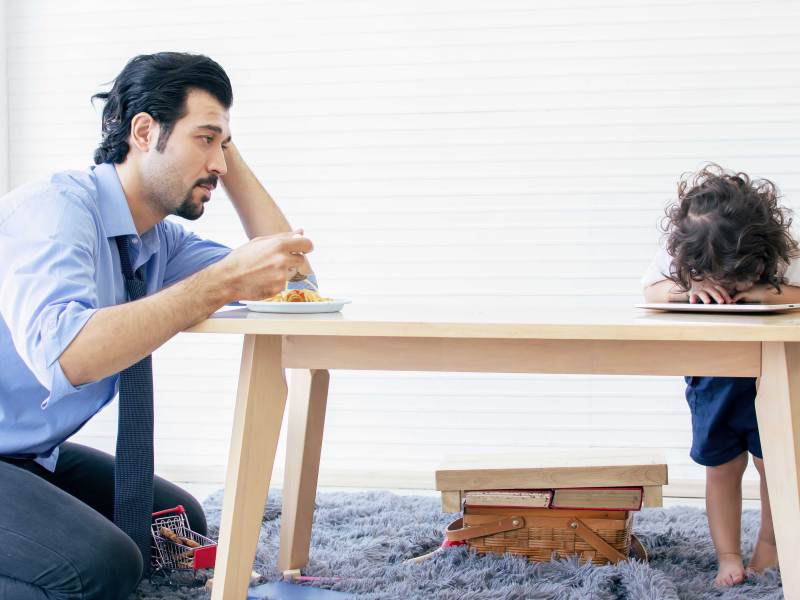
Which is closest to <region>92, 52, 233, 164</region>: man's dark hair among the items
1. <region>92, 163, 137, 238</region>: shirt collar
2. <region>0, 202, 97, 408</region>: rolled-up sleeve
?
<region>92, 163, 137, 238</region>: shirt collar

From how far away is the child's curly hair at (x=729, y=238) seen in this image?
1826 mm

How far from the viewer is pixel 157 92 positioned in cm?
189

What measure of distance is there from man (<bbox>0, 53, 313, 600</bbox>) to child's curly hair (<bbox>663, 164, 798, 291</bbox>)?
830mm

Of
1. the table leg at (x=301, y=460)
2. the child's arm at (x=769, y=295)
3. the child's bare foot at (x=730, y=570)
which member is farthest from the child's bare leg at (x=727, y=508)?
the table leg at (x=301, y=460)

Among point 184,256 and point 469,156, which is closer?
point 184,256

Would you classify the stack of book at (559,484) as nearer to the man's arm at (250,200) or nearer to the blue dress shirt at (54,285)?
the man's arm at (250,200)

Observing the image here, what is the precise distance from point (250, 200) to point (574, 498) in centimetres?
103

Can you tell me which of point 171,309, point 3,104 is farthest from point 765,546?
point 3,104

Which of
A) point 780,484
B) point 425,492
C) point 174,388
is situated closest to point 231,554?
point 780,484

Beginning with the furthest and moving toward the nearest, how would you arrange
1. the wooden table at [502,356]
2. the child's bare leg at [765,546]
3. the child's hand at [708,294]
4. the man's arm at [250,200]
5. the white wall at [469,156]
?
1. the white wall at [469,156]
2. the man's arm at [250,200]
3. the child's bare leg at [765,546]
4. the child's hand at [708,294]
5. the wooden table at [502,356]

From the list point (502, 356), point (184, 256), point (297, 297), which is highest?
point (184, 256)

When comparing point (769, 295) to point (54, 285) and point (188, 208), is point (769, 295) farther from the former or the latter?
point (54, 285)

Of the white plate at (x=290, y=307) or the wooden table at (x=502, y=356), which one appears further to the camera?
the white plate at (x=290, y=307)

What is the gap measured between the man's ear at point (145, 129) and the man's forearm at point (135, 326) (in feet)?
1.70
